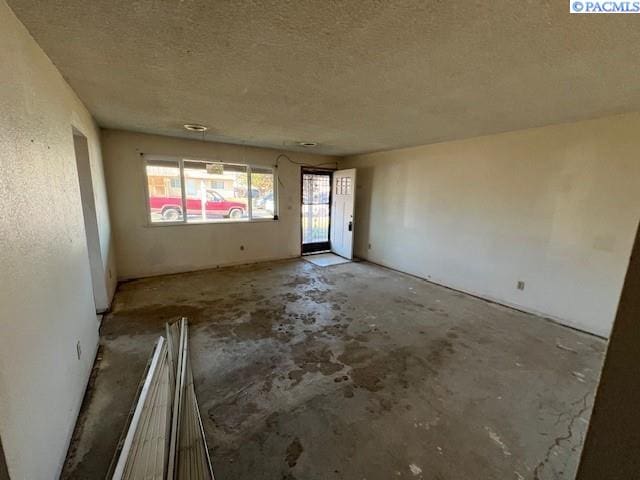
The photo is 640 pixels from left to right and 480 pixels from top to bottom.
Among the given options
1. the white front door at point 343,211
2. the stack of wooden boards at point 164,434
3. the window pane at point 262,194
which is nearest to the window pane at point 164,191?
the window pane at point 262,194

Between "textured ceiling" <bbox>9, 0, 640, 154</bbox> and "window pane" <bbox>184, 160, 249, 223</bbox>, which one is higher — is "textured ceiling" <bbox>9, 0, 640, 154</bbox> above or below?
above

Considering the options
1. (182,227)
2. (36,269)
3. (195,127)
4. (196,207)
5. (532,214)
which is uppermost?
(195,127)

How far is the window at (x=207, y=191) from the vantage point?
4.30 m

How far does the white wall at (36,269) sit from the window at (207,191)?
7.73 ft

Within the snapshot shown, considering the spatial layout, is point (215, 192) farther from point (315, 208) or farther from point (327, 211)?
point (327, 211)

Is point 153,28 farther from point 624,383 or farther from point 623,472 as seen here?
point 623,472

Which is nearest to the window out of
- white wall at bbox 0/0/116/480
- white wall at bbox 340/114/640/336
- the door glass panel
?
the door glass panel

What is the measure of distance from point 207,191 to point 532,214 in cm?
484

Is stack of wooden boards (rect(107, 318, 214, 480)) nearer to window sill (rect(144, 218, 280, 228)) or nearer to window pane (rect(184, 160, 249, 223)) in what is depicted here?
window sill (rect(144, 218, 280, 228))

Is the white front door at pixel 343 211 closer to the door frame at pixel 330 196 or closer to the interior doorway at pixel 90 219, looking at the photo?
the door frame at pixel 330 196

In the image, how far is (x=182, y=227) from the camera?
4.54 m

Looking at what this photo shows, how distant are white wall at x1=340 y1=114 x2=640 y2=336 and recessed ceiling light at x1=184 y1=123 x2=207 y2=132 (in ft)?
10.7

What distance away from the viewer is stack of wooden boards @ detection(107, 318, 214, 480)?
129 centimetres

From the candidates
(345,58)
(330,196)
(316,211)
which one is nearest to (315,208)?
(316,211)
